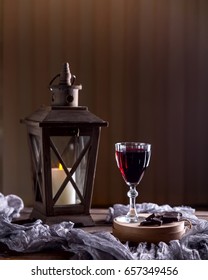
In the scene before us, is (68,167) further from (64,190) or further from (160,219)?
(160,219)

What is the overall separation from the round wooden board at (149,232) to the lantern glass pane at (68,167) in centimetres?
20

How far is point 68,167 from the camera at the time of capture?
1221 mm

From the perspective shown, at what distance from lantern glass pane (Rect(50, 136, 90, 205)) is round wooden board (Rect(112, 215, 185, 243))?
200mm

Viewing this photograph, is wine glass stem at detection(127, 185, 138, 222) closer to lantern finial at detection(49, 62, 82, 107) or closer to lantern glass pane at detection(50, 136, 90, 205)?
lantern glass pane at detection(50, 136, 90, 205)

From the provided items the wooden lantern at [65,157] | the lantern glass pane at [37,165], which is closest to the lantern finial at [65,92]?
the wooden lantern at [65,157]

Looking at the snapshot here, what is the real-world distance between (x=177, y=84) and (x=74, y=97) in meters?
1.69

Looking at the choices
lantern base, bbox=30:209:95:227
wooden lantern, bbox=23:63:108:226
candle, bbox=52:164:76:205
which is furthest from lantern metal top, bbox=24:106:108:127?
lantern base, bbox=30:209:95:227

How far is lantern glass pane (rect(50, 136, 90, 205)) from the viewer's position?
47.5 inches

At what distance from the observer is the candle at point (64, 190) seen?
1219 millimetres

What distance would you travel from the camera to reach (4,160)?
2.86 meters

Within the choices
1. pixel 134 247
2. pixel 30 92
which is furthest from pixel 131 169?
pixel 30 92

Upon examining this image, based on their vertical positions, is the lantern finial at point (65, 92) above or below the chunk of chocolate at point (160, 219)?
above

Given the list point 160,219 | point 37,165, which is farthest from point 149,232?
point 37,165

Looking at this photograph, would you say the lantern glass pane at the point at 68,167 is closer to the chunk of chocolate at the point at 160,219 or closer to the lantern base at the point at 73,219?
the lantern base at the point at 73,219
